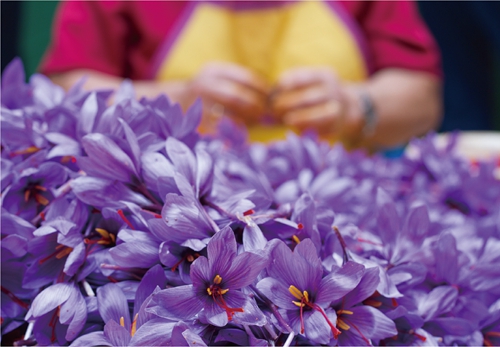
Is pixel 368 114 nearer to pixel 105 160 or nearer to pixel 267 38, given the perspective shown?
pixel 267 38

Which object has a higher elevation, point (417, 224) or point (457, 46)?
point (417, 224)

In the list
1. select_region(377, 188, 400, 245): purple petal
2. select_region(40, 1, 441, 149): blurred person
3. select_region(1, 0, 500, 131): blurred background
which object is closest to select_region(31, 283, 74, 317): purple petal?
select_region(377, 188, 400, 245): purple petal

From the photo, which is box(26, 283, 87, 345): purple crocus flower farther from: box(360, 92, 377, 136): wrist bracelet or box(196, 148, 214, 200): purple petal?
box(360, 92, 377, 136): wrist bracelet

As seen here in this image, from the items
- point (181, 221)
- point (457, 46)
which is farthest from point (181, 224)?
point (457, 46)

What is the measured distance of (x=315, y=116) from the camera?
2.26 feet

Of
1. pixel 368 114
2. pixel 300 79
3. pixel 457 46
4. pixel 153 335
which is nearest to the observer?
pixel 153 335

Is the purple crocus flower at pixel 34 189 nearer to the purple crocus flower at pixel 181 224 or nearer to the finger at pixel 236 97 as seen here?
the purple crocus flower at pixel 181 224

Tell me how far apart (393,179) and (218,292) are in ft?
0.85

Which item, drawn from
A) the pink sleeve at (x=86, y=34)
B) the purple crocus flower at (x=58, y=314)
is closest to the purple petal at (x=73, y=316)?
the purple crocus flower at (x=58, y=314)

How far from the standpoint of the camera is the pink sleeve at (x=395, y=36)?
2.90 feet

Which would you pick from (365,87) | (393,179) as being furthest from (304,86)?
(393,179)

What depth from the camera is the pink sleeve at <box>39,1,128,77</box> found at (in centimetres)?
86

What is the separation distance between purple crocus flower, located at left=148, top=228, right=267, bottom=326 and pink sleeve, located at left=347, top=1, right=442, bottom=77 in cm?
84

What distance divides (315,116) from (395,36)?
0.32 metres
